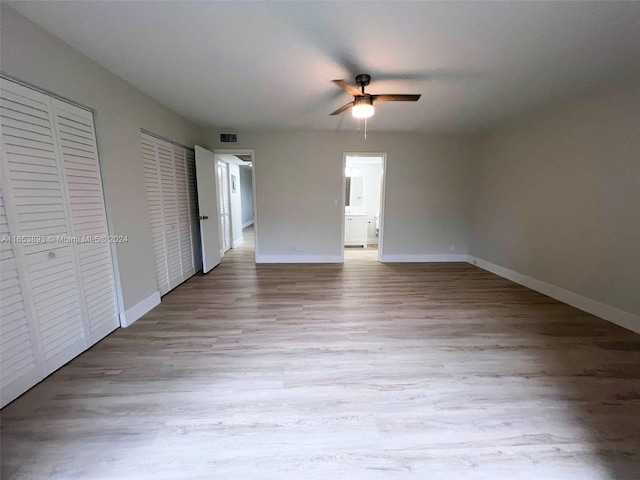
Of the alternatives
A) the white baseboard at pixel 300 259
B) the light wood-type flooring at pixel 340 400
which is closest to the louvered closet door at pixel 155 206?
the light wood-type flooring at pixel 340 400

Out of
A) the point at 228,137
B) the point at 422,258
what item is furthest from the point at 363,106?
the point at 422,258

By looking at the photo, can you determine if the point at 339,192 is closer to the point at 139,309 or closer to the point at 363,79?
the point at 363,79

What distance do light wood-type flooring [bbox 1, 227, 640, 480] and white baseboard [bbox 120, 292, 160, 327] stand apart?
Answer: 115 millimetres

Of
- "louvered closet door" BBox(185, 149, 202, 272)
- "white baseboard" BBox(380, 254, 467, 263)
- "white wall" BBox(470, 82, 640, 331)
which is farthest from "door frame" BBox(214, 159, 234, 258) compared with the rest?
"white wall" BBox(470, 82, 640, 331)

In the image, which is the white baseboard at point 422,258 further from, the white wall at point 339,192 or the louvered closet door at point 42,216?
the louvered closet door at point 42,216

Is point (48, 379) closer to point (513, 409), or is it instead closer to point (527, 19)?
point (513, 409)

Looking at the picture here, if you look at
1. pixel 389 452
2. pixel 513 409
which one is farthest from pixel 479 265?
pixel 389 452

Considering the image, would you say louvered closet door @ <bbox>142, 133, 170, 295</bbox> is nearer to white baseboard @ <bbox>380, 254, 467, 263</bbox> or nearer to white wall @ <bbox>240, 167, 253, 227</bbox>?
white baseboard @ <bbox>380, 254, 467, 263</bbox>

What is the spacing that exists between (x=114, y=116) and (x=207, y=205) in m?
1.87

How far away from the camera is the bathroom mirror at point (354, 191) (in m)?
7.01

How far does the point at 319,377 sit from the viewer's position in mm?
1774

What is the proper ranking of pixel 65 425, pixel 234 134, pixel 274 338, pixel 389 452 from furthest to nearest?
1. pixel 234 134
2. pixel 274 338
3. pixel 65 425
4. pixel 389 452

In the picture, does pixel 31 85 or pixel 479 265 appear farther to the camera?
pixel 479 265

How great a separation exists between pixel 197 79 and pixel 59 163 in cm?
136
